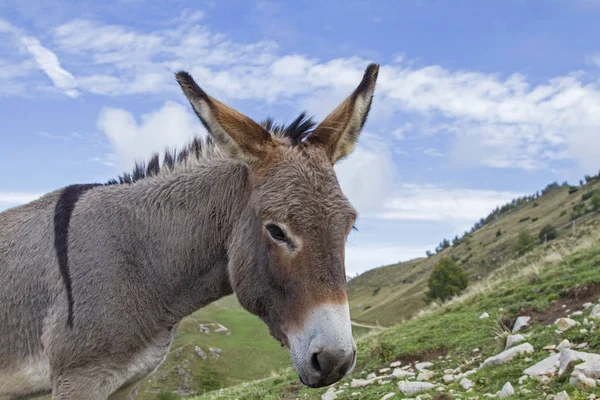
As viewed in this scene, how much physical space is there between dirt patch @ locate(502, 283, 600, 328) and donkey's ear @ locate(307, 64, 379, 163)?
23.3 ft

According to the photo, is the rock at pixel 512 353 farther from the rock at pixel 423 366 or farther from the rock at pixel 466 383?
the rock at pixel 423 366

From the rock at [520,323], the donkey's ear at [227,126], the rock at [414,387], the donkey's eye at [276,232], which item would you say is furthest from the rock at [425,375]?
the donkey's ear at [227,126]

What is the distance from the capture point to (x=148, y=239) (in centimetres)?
507

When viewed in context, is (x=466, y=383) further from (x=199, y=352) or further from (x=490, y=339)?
(x=199, y=352)

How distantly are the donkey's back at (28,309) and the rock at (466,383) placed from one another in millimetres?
5565

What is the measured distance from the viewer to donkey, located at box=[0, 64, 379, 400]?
3.95m

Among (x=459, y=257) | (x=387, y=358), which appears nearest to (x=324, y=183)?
(x=387, y=358)

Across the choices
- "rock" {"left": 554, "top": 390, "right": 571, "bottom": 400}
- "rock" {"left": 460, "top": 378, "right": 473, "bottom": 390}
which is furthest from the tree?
"rock" {"left": 554, "top": 390, "right": 571, "bottom": 400}

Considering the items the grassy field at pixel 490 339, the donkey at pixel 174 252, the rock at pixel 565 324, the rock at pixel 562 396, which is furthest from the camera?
the rock at pixel 565 324

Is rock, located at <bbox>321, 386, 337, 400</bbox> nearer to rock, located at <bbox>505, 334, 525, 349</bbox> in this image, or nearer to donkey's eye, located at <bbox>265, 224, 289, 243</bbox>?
rock, located at <bbox>505, 334, 525, 349</bbox>

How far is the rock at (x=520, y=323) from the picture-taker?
9859mm

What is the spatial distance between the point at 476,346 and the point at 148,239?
7.43 metres

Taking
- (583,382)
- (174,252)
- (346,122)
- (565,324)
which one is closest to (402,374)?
(565,324)

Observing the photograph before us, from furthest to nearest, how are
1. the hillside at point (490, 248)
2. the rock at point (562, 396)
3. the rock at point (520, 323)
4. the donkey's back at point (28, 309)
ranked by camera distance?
the hillside at point (490, 248) → the rock at point (520, 323) → the rock at point (562, 396) → the donkey's back at point (28, 309)
